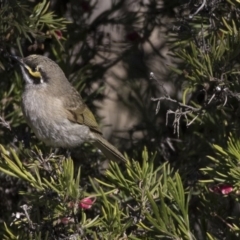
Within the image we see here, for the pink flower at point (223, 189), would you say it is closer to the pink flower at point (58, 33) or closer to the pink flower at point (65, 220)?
the pink flower at point (65, 220)

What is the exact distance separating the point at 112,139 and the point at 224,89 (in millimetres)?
1864

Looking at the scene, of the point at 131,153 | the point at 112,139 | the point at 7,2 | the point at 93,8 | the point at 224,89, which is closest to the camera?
the point at 224,89

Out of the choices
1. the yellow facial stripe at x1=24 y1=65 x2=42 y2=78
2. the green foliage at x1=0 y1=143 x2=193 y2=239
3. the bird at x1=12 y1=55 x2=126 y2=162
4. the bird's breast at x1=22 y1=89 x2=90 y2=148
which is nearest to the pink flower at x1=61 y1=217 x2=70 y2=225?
the green foliage at x1=0 y1=143 x2=193 y2=239

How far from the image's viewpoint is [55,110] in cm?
420

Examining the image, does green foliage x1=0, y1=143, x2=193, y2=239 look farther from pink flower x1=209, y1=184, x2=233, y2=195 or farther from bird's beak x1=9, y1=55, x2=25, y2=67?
bird's beak x1=9, y1=55, x2=25, y2=67

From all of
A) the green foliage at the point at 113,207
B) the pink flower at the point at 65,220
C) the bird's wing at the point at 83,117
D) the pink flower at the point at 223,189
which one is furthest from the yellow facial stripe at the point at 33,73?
the pink flower at the point at 223,189

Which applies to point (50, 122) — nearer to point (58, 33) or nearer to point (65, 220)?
point (58, 33)

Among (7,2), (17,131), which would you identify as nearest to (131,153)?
(17,131)

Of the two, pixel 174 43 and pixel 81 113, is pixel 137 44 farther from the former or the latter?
pixel 174 43

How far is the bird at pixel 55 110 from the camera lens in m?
3.74

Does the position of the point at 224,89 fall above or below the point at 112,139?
above

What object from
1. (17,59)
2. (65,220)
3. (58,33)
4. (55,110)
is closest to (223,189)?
(65,220)

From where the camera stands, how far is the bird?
374 cm

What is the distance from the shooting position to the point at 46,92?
4.27 metres
